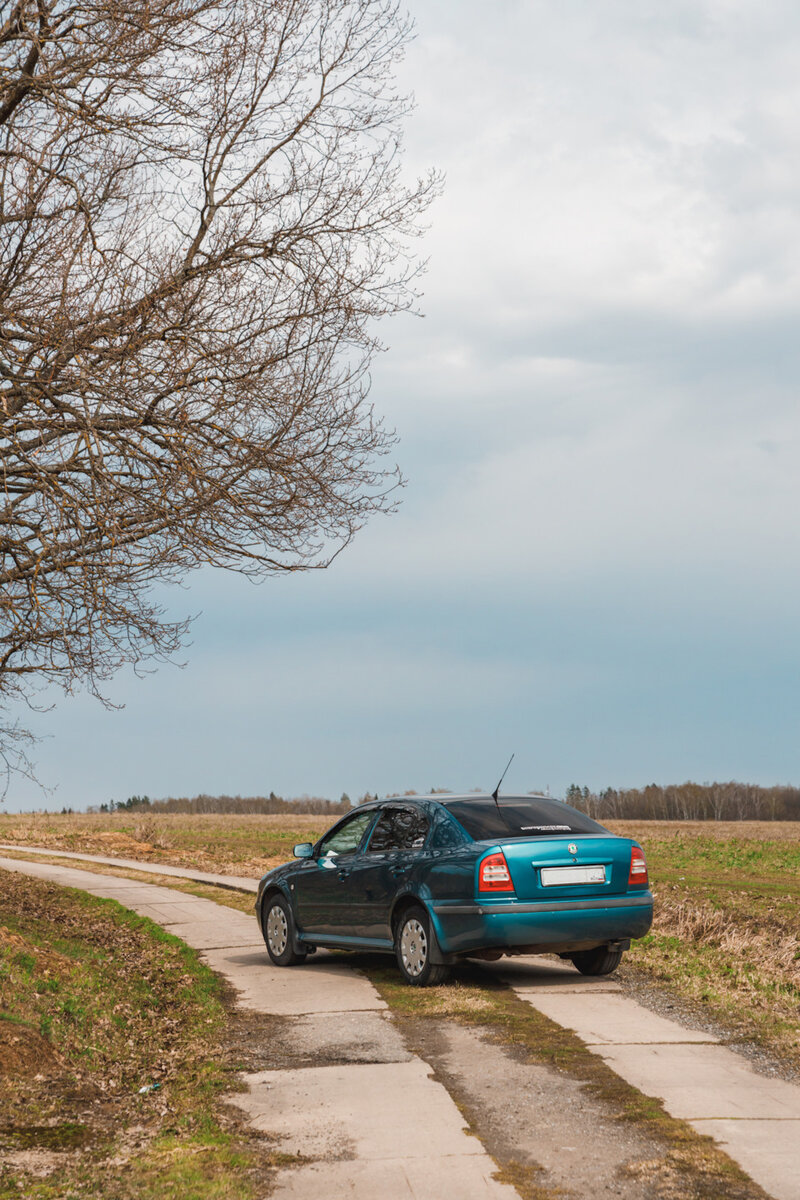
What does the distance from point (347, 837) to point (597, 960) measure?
2567 mm

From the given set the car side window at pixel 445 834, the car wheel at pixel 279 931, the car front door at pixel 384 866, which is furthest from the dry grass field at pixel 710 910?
the car wheel at pixel 279 931

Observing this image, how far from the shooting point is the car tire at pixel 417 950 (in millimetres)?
9734

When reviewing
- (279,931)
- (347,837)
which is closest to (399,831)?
(347,837)

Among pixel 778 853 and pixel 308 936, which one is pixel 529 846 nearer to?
pixel 308 936

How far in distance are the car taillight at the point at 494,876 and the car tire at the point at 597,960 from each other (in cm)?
147

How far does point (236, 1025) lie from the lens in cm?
876

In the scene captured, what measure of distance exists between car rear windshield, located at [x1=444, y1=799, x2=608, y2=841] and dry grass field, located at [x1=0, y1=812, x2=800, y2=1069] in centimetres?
151

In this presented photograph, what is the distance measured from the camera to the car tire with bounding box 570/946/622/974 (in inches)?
409

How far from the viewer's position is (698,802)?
124750 mm

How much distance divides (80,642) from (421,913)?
4435 millimetres

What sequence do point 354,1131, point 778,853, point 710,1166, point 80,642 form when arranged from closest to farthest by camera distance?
point 710,1166, point 354,1131, point 80,642, point 778,853

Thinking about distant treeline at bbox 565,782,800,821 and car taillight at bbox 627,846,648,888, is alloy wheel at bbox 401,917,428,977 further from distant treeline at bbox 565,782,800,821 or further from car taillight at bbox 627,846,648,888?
distant treeline at bbox 565,782,800,821

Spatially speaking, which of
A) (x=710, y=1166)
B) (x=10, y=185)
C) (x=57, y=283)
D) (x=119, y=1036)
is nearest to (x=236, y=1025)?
(x=119, y=1036)

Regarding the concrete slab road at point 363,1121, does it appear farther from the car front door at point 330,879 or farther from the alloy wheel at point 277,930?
the alloy wheel at point 277,930
